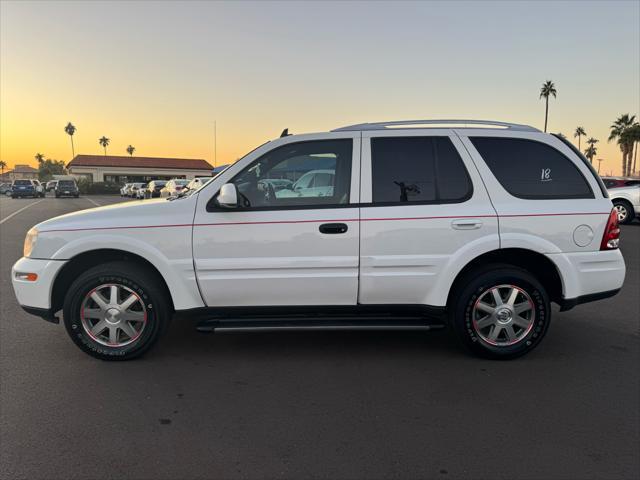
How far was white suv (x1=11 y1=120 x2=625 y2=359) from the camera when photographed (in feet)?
12.7

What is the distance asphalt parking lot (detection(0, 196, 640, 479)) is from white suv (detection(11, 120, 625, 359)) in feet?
1.20

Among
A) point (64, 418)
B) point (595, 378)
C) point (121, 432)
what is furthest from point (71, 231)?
point (595, 378)

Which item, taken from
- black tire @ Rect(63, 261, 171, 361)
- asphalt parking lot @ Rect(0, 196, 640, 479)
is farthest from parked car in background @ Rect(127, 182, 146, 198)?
asphalt parking lot @ Rect(0, 196, 640, 479)

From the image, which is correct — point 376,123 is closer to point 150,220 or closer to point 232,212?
point 232,212

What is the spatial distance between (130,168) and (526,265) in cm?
7801

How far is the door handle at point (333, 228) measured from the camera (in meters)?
3.85

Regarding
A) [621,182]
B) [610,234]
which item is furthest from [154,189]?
[610,234]

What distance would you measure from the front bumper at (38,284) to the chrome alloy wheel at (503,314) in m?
3.52

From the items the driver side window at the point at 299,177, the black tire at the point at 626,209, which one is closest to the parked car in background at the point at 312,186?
the driver side window at the point at 299,177

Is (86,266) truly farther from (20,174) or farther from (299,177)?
(20,174)

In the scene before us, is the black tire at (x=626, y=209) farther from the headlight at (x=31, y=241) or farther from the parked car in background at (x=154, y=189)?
the parked car in background at (x=154, y=189)

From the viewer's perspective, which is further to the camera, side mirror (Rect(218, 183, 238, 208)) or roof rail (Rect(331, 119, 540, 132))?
roof rail (Rect(331, 119, 540, 132))

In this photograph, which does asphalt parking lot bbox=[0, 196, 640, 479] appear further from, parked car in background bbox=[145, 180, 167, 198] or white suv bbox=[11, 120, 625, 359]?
parked car in background bbox=[145, 180, 167, 198]

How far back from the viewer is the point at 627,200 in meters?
15.3
